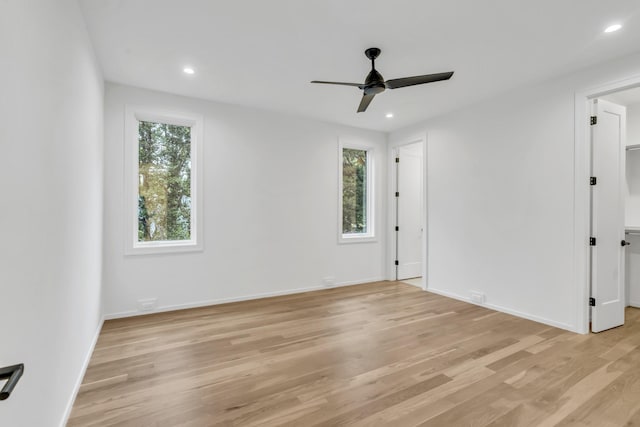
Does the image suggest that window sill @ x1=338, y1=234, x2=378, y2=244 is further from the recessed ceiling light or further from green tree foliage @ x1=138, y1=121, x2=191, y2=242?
the recessed ceiling light

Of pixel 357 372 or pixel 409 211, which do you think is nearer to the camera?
pixel 357 372

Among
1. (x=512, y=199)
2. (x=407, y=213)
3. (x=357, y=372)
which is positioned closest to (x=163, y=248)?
→ (x=357, y=372)

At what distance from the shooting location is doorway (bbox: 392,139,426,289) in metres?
5.89

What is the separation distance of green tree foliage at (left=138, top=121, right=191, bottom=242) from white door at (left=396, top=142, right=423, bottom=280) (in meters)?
3.68

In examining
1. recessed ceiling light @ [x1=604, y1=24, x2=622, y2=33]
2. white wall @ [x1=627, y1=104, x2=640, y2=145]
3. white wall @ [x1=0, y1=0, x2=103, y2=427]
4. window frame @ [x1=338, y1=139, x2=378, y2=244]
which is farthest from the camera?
window frame @ [x1=338, y1=139, x2=378, y2=244]

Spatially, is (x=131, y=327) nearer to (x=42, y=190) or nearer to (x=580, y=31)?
(x=42, y=190)

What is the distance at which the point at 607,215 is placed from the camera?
3363mm

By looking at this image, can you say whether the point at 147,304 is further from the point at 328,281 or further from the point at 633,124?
the point at 633,124

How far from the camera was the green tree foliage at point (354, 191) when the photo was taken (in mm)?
5637

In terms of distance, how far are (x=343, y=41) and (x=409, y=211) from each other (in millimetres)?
3893

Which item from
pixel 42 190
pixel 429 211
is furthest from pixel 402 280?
pixel 42 190

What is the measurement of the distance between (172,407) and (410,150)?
5.43 meters

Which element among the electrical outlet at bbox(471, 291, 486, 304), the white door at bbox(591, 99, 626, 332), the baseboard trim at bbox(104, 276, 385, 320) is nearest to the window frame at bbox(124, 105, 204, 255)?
the baseboard trim at bbox(104, 276, 385, 320)

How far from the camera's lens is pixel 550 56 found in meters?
3.05
